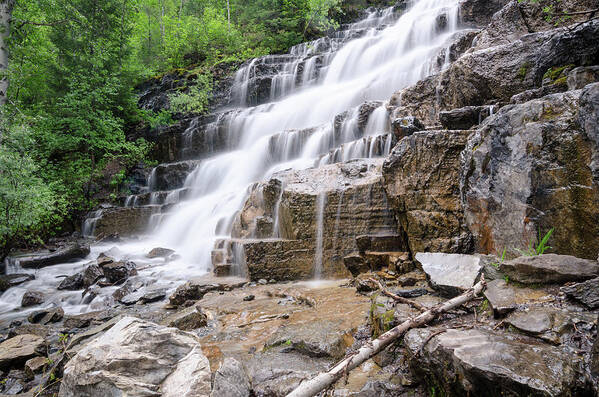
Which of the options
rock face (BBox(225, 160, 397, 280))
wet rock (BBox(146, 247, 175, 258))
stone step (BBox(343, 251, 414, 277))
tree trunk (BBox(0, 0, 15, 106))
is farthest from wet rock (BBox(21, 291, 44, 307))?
stone step (BBox(343, 251, 414, 277))

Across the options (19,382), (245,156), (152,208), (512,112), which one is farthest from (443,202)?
(152,208)

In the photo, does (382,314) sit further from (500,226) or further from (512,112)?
(512,112)

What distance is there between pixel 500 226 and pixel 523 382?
3.08m

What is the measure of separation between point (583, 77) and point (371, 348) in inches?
210

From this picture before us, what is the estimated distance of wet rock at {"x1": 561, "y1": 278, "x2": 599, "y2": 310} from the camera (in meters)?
2.18

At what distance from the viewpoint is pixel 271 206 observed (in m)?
8.08

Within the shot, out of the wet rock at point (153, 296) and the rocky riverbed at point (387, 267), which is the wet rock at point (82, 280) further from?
the wet rock at point (153, 296)

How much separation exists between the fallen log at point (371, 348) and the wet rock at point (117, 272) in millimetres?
8172

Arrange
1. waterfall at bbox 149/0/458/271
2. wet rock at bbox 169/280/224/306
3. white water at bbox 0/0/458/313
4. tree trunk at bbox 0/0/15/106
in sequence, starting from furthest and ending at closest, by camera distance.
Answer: waterfall at bbox 149/0/458/271
white water at bbox 0/0/458/313
tree trunk at bbox 0/0/15/106
wet rock at bbox 169/280/224/306

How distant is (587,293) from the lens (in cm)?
225

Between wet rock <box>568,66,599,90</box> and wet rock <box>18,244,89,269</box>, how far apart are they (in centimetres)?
1391

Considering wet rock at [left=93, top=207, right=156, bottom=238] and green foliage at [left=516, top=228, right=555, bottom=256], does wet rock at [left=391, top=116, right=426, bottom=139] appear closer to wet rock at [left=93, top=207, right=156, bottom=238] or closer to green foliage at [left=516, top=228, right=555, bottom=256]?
green foliage at [left=516, top=228, right=555, bottom=256]

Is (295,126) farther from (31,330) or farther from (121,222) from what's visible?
(31,330)

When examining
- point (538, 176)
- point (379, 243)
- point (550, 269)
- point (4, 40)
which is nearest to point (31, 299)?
point (4, 40)
